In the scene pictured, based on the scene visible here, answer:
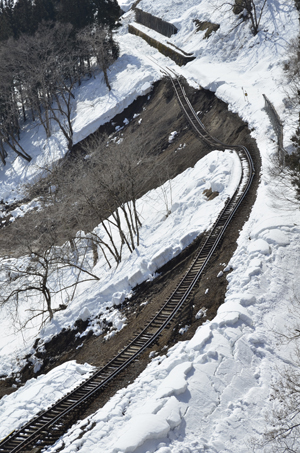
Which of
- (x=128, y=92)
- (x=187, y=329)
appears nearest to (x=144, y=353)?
(x=187, y=329)

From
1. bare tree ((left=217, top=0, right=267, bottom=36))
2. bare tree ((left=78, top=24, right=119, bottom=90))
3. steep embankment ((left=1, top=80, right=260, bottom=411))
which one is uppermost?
bare tree ((left=78, top=24, right=119, bottom=90))

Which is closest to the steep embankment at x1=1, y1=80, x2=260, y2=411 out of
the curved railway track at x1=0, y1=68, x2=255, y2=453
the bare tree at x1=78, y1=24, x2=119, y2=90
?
the curved railway track at x1=0, y1=68, x2=255, y2=453

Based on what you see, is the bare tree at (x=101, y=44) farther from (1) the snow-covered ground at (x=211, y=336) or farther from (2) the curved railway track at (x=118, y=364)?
(2) the curved railway track at (x=118, y=364)

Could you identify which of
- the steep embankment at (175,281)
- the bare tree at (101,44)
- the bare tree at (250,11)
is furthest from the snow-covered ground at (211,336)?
the bare tree at (101,44)

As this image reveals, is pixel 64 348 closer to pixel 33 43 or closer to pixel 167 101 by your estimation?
pixel 167 101

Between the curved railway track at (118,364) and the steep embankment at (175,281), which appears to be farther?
the steep embankment at (175,281)

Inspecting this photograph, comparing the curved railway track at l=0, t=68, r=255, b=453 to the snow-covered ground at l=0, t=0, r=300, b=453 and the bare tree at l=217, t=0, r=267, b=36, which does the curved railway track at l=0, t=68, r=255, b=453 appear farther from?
the bare tree at l=217, t=0, r=267, b=36

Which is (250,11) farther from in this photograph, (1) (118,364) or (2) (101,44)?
(1) (118,364)

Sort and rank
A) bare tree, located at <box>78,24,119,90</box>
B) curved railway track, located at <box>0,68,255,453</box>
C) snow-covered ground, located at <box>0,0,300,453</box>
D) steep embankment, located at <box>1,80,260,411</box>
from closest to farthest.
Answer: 1. snow-covered ground, located at <box>0,0,300,453</box>
2. curved railway track, located at <box>0,68,255,453</box>
3. steep embankment, located at <box>1,80,260,411</box>
4. bare tree, located at <box>78,24,119,90</box>

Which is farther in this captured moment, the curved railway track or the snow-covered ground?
the curved railway track
